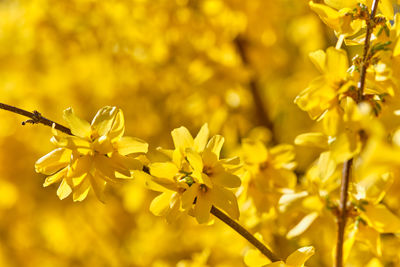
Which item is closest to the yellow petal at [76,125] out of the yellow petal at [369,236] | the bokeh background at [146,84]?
the yellow petal at [369,236]

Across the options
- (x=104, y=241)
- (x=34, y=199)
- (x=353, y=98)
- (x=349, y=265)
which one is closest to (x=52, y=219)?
(x=34, y=199)

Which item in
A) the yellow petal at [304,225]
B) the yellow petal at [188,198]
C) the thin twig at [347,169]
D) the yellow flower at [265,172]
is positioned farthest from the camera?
the yellow flower at [265,172]

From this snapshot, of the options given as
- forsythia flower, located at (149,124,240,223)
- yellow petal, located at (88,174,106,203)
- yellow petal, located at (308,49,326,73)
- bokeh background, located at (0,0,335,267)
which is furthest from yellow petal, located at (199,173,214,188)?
bokeh background, located at (0,0,335,267)

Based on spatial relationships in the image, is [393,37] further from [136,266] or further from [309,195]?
[136,266]

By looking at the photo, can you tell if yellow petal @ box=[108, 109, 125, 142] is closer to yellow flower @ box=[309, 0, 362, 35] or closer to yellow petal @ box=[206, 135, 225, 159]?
yellow petal @ box=[206, 135, 225, 159]

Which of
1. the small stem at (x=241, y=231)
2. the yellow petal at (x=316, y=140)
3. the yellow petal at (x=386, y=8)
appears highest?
the yellow petal at (x=386, y=8)

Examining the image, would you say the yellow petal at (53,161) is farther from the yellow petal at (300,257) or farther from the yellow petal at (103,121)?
the yellow petal at (300,257)

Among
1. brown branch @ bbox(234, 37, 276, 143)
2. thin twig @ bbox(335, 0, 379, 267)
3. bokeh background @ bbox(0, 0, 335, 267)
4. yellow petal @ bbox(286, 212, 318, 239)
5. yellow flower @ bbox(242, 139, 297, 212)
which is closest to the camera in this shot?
thin twig @ bbox(335, 0, 379, 267)

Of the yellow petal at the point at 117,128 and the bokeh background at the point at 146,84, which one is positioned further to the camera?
the bokeh background at the point at 146,84
